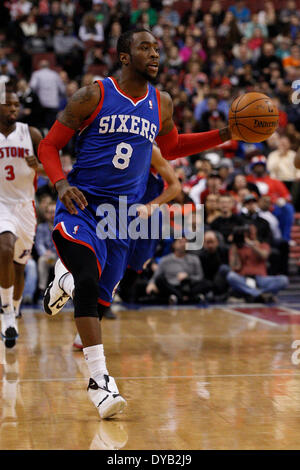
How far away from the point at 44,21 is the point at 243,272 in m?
8.88

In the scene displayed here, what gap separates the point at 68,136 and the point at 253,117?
1.21m

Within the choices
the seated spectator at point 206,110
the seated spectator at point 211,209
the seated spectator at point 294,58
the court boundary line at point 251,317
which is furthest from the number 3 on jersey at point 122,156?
the seated spectator at point 294,58

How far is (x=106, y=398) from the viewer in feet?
14.0

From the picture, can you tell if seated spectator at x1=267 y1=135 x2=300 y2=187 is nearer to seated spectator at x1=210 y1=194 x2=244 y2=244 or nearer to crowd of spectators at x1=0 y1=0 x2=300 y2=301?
crowd of spectators at x1=0 y1=0 x2=300 y2=301

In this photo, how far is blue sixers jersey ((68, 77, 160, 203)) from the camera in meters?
4.75

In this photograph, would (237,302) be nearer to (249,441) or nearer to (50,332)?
(50,332)

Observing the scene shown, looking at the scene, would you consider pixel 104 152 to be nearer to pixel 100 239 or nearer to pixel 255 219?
→ pixel 100 239

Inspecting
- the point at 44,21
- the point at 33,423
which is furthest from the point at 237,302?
the point at 44,21

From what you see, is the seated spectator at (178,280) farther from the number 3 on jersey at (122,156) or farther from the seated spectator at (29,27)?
the seated spectator at (29,27)

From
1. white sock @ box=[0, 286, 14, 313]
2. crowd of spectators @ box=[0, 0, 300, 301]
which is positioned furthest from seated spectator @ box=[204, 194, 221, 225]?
white sock @ box=[0, 286, 14, 313]

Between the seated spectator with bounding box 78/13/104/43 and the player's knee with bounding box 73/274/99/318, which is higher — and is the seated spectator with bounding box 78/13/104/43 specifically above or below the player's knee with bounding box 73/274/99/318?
above

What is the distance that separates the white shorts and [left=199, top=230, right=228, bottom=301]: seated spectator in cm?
439

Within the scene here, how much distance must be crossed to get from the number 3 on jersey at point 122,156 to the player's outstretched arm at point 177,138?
47 centimetres

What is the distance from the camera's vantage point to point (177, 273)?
11.1m
